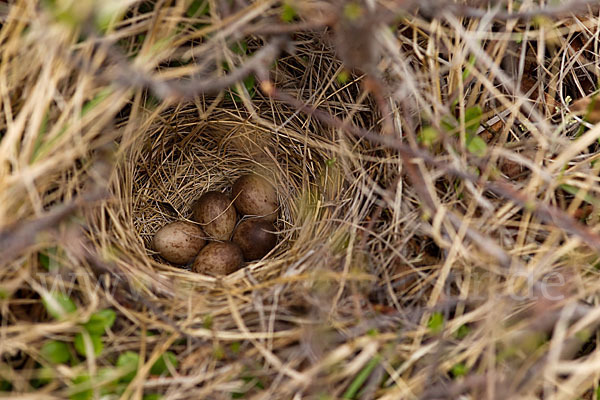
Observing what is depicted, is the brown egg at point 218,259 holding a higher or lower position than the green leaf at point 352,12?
lower

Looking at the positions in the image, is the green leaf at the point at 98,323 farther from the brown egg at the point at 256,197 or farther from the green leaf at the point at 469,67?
the green leaf at the point at 469,67

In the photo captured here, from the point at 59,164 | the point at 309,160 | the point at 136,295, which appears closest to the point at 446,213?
the point at 309,160

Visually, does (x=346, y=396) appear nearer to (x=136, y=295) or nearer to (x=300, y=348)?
(x=300, y=348)

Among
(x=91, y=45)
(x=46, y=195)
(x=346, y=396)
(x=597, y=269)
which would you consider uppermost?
(x=91, y=45)

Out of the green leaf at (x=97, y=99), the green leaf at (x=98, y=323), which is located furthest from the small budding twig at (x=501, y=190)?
the green leaf at (x=98, y=323)

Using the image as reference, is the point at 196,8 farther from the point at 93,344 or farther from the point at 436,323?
the point at 436,323

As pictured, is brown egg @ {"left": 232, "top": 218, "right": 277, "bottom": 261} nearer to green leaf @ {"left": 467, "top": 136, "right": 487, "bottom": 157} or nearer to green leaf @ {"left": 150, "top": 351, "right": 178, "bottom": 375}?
green leaf @ {"left": 150, "top": 351, "right": 178, "bottom": 375}

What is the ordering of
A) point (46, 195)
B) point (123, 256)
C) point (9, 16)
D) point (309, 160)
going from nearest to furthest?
point (9, 16)
point (46, 195)
point (123, 256)
point (309, 160)
